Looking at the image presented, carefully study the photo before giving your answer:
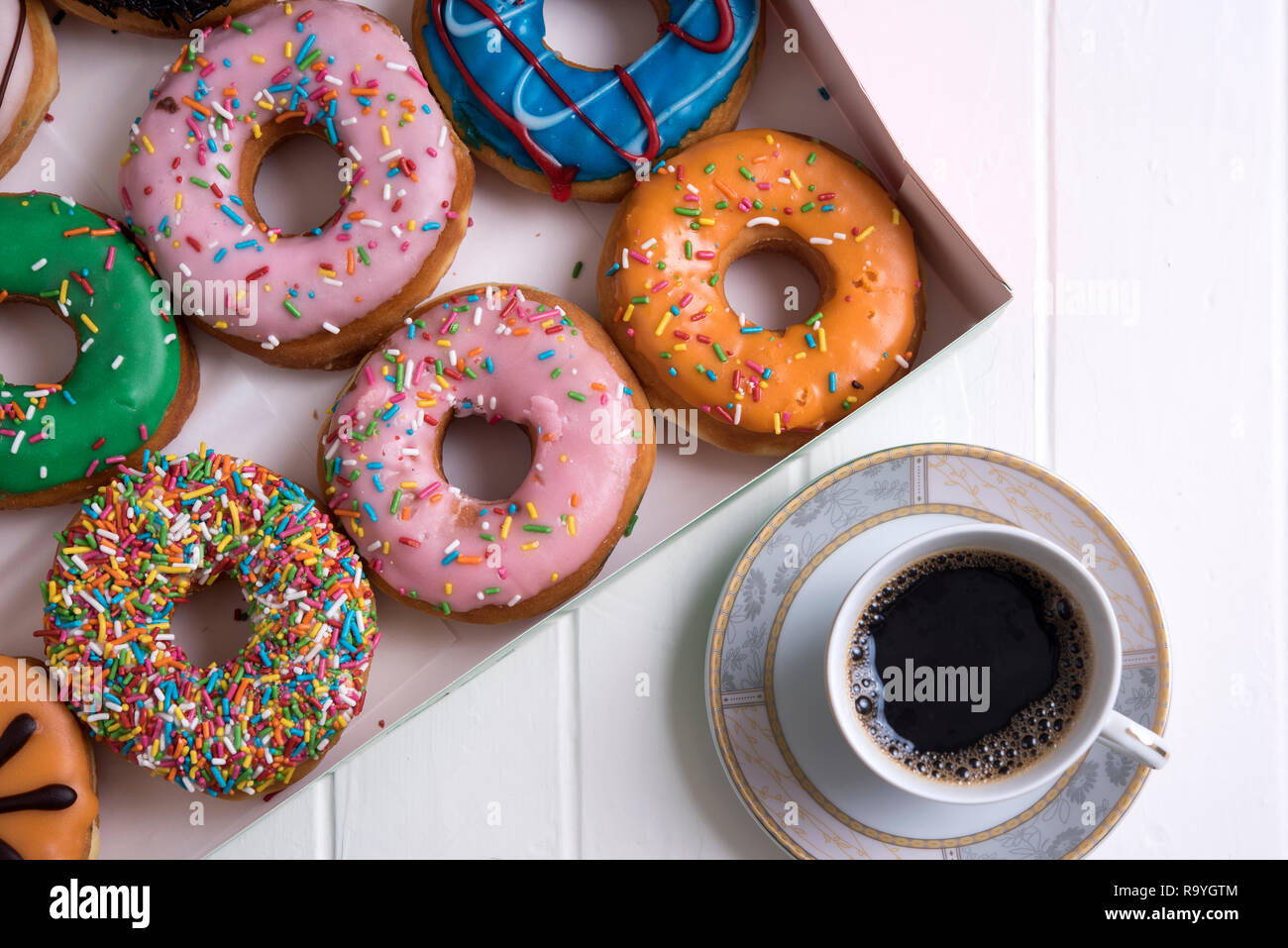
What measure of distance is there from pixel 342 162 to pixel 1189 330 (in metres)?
1.32

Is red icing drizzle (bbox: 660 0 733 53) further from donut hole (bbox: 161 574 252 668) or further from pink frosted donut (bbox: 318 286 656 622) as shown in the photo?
donut hole (bbox: 161 574 252 668)

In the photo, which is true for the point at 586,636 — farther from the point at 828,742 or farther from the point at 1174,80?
the point at 1174,80

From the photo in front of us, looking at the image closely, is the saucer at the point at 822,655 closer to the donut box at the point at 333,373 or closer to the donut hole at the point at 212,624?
the donut box at the point at 333,373

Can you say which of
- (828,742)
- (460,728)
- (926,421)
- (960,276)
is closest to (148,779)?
(460,728)

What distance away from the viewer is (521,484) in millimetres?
1529

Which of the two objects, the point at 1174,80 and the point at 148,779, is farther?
the point at 1174,80

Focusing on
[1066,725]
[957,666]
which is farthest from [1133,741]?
[957,666]

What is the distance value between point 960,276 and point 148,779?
4.49 feet

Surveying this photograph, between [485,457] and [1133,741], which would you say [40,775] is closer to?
[485,457]

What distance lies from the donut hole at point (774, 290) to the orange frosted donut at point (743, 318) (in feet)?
0.26

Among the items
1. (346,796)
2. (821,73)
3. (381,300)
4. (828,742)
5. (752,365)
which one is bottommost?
(346,796)

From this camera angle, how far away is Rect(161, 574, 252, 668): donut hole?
1558 mm

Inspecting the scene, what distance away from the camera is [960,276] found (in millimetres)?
1527

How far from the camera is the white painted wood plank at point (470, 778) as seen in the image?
1600 millimetres
